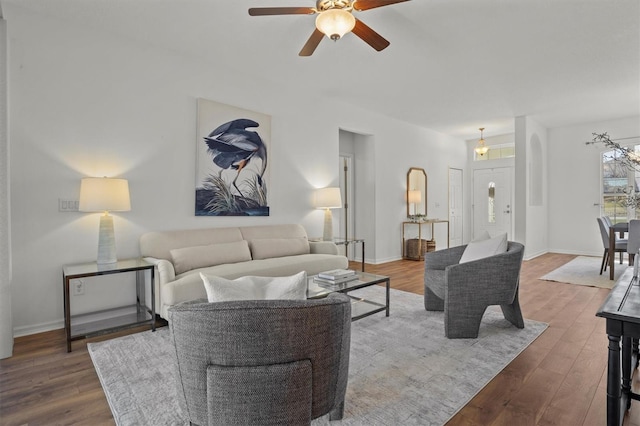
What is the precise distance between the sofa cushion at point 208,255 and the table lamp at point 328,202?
1394 mm

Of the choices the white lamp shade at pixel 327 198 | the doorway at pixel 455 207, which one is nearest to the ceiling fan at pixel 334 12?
the white lamp shade at pixel 327 198

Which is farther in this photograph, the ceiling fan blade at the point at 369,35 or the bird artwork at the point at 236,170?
the bird artwork at the point at 236,170

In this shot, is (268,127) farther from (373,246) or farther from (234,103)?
(373,246)

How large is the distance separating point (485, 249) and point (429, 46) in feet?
6.95

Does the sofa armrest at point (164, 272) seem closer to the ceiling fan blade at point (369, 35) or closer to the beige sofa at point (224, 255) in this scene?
the beige sofa at point (224, 255)

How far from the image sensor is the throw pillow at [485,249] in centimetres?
291

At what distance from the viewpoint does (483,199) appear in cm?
838

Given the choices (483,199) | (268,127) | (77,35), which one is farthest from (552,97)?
(77,35)

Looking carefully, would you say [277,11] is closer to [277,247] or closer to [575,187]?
[277,247]

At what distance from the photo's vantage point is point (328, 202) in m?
4.78

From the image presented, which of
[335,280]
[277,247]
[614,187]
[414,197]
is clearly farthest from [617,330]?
[614,187]

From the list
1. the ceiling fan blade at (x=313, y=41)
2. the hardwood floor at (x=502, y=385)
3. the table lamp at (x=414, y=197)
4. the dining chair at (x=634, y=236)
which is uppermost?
the ceiling fan blade at (x=313, y=41)

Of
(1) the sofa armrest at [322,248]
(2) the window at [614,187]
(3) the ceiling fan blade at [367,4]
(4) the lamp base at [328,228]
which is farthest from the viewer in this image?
(2) the window at [614,187]

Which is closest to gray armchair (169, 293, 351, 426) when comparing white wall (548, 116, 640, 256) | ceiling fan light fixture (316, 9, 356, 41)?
ceiling fan light fixture (316, 9, 356, 41)
